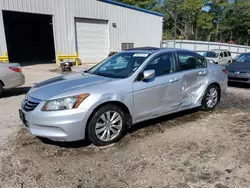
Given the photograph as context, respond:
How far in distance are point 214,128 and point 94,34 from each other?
599 inches

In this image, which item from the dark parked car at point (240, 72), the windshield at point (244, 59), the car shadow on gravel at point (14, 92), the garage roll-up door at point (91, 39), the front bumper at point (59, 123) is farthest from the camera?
the garage roll-up door at point (91, 39)

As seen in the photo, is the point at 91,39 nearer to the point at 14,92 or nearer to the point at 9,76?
the point at 14,92

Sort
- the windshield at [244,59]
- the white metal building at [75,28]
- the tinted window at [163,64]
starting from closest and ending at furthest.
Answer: the tinted window at [163,64] → the windshield at [244,59] → the white metal building at [75,28]

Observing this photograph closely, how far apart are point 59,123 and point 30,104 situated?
62cm

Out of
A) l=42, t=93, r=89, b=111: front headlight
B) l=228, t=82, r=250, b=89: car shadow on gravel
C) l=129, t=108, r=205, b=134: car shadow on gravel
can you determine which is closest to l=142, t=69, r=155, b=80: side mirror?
l=129, t=108, r=205, b=134: car shadow on gravel

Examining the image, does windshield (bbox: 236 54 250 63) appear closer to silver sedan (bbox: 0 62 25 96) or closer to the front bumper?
the front bumper

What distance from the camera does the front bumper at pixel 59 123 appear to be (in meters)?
3.08

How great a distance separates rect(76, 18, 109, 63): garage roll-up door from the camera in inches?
667

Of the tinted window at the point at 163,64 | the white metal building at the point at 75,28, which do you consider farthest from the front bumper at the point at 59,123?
the white metal building at the point at 75,28

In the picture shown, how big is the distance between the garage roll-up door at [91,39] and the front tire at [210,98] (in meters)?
13.6

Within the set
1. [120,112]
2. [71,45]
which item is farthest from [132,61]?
[71,45]

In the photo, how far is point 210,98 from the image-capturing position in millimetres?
5176

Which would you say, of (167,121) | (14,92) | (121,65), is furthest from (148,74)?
(14,92)

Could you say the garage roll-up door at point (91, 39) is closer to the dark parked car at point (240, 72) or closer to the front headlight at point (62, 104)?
the dark parked car at point (240, 72)
